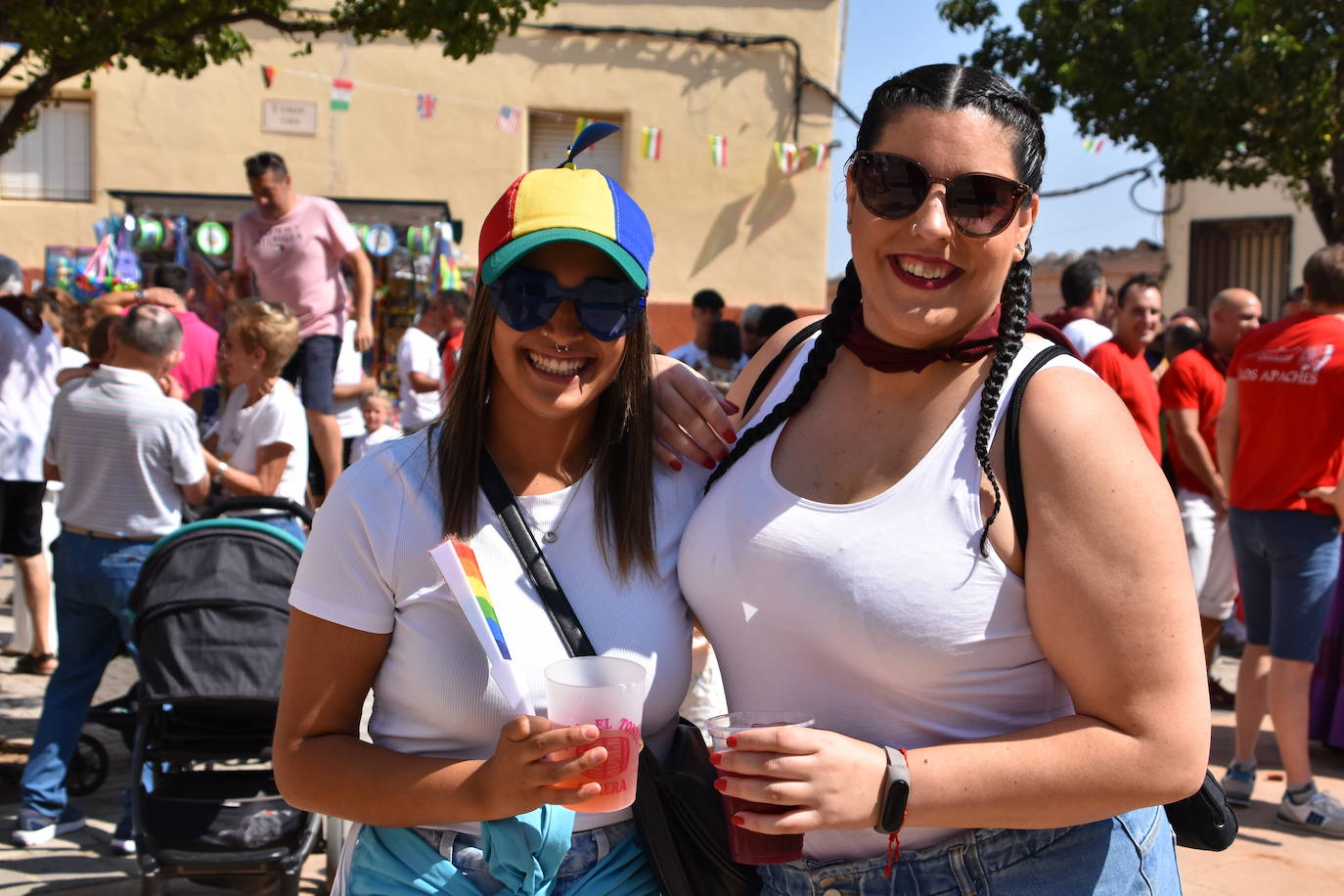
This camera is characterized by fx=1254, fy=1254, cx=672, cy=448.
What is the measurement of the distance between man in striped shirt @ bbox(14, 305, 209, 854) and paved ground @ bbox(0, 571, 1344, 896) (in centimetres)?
11

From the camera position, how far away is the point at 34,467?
22.2 ft

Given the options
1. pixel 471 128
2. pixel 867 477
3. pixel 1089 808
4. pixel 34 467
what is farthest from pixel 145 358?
pixel 471 128

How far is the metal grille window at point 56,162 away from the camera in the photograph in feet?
49.0

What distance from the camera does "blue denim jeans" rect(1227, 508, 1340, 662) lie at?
17.7 ft

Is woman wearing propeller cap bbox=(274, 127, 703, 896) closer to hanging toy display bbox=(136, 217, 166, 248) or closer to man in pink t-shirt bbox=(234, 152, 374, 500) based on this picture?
man in pink t-shirt bbox=(234, 152, 374, 500)

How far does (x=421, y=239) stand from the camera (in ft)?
38.3

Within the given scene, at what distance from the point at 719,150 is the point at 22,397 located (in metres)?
10.4

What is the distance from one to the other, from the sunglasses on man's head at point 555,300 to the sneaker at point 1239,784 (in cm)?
460

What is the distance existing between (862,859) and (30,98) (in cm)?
538

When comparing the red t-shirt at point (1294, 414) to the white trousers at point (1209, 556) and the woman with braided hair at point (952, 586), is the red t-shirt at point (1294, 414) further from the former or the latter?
the woman with braided hair at point (952, 586)

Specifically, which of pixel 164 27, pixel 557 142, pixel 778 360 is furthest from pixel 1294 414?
pixel 557 142

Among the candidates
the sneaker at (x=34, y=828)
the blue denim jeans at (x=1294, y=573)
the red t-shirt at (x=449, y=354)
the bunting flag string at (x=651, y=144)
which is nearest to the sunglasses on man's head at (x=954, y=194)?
the blue denim jeans at (x=1294, y=573)

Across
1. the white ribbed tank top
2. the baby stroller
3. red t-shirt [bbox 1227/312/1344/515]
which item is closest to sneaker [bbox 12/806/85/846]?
the baby stroller

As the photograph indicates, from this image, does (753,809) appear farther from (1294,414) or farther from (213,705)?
(1294,414)
